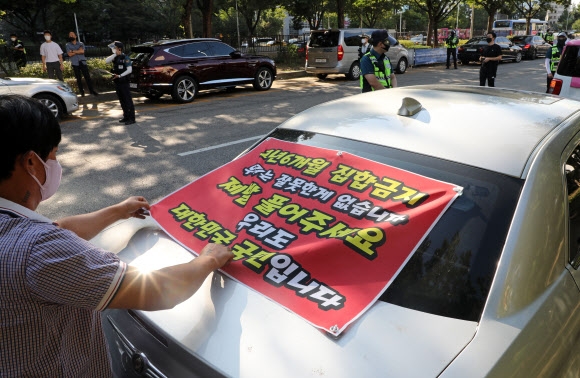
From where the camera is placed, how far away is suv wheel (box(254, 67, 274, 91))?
43.3ft

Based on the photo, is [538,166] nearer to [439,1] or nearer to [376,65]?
[376,65]

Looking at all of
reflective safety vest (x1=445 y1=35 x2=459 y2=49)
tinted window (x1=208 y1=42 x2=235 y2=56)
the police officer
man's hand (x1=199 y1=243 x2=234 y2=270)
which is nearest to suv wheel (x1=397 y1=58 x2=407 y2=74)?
reflective safety vest (x1=445 y1=35 x2=459 y2=49)

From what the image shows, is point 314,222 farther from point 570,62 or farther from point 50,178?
point 570,62

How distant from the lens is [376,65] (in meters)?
5.93

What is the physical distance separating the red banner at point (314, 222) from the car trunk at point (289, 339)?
56mm

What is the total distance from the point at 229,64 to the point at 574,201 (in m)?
11.4

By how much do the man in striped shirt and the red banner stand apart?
481mm

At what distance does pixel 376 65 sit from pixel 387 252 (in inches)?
187

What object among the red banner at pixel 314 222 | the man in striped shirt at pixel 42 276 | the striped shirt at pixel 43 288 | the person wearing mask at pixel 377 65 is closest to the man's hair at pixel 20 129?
the man in striped shirt at pixel 42 276

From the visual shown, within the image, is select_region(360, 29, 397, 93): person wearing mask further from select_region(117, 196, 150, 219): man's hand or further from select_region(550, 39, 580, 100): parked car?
select_region(117, 196, 150, 219): man's hand

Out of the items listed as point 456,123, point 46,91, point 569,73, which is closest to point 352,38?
point 569,73

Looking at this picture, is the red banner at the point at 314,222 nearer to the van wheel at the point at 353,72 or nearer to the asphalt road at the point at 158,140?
the asphalt road at the point at 158,140

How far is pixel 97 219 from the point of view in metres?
1.86

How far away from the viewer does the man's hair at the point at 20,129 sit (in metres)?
1.10
